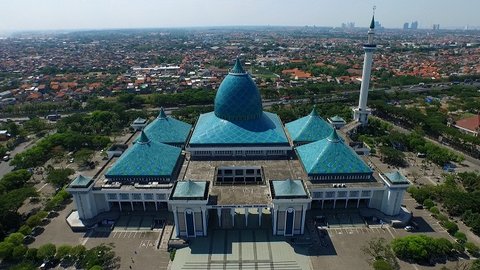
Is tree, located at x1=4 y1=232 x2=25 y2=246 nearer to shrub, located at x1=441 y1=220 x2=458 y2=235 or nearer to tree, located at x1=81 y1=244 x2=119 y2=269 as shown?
tree, located at x1=81 y1=244 x2=119 y2=269

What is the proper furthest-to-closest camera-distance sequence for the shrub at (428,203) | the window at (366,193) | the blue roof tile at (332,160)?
the shrub at (428,203) < the blue roof tile at (332,160) < the window at (366,193)

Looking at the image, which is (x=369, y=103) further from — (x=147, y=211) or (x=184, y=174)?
(x=147, y=211)

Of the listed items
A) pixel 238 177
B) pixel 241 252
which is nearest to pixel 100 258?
pixel 241 252

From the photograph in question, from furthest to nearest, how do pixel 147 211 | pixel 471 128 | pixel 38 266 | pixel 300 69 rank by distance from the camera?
pixel 300 69, pixel 471 128, pixel 147 211, pixel 38 266

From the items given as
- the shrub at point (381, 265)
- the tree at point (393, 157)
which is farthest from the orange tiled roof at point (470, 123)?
the shrub at point (381, 265)

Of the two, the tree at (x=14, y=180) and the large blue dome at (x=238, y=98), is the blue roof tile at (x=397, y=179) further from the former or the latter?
the tree at (x=14, y=180)

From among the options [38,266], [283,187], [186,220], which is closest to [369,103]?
[283,187]
